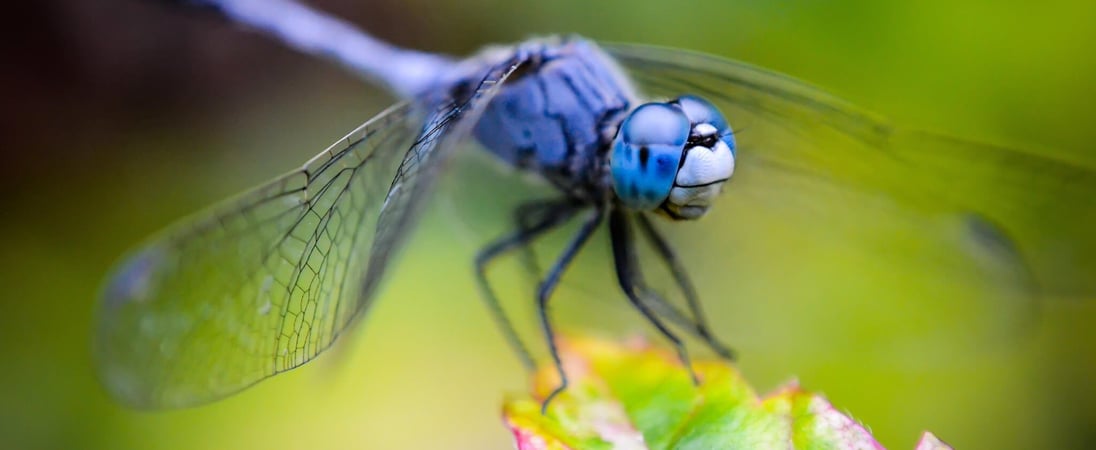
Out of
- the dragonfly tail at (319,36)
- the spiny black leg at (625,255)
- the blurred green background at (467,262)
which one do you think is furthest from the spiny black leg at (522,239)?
the dragonfly tail at (319,36)

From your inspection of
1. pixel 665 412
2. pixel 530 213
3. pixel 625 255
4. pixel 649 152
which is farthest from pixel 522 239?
pixel 665 412

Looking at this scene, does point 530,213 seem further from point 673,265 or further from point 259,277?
point 259,277

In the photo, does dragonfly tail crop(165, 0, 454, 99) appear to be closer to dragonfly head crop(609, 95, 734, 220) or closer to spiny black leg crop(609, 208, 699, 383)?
spiny black leg crop(609, 208, 699, 383)

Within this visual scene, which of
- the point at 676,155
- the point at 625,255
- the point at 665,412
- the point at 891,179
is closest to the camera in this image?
the point at 665,412

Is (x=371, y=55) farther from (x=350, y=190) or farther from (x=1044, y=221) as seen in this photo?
(x=1044, y=221)

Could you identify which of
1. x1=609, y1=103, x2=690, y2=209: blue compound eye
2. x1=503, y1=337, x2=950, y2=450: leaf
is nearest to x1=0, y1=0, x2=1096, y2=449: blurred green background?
x1=609, y1=103, x2=690, y2=209: blue compound eye

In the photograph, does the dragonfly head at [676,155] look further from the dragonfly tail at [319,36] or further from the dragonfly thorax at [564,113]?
the dragonfly tail at [319,36]

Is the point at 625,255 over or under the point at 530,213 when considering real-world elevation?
under
